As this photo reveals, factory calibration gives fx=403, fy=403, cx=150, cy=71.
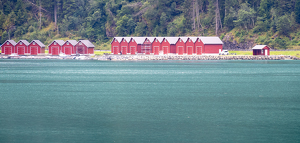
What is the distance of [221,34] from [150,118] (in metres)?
82.7

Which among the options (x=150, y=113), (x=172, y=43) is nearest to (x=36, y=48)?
(x=172, y=43)

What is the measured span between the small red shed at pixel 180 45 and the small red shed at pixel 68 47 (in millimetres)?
25903

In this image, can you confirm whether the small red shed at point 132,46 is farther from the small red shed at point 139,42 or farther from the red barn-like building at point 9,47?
the red barn-like building at point 9,47

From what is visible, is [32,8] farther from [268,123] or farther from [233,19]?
[268,123]

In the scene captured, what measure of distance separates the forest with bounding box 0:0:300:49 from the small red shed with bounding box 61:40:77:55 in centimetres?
1951

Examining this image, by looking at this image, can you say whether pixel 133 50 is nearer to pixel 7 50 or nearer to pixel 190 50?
pixel 190 50

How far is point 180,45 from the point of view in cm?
8819

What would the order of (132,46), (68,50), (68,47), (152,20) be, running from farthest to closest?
(152,20) < (68,50) < (68,47) < (132,46)

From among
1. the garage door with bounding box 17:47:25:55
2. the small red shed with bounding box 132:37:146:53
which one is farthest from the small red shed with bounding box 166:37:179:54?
the garage door with bounding box 17:47:25:55

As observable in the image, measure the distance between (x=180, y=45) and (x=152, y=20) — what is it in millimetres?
29713

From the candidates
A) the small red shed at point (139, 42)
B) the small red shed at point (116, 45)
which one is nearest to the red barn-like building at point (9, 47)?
the small red shed at point (116, 45)

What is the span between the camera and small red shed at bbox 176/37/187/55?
8769 cm

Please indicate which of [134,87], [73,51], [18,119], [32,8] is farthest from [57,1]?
[18,119]

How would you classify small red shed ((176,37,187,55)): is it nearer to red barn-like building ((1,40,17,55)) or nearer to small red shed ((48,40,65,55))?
small red shed ((48,40,65,55))
